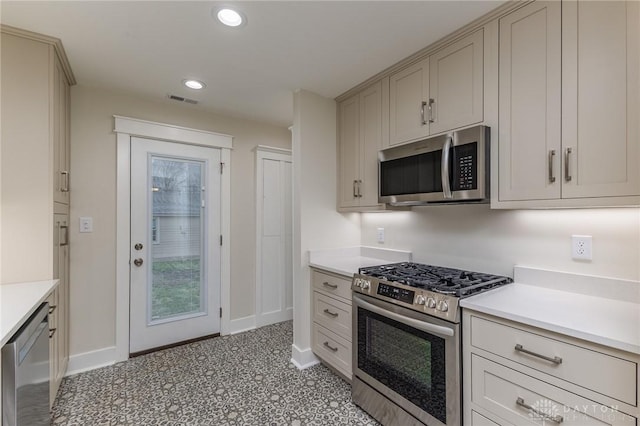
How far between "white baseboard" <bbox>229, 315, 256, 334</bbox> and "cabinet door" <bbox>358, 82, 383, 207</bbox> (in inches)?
75.6

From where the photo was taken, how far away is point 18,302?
146cm

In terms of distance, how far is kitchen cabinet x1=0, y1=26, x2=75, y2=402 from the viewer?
5.89 ft

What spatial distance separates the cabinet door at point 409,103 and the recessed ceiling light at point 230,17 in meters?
1.17

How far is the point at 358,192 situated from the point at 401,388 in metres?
1.48

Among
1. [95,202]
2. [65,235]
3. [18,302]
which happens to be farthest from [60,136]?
[18,302]

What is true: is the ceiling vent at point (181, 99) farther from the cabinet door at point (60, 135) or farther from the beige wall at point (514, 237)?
the beige wall at point (514, 237)

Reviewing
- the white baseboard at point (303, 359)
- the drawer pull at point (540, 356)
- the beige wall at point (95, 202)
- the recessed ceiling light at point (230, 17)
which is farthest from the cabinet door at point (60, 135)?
the drawer pull at point (540, 356)

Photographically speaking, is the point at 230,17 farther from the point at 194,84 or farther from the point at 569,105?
the point at 569,105

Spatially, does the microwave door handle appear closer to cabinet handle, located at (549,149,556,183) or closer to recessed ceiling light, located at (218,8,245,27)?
cabinet handle, located at (549,149,556,183)

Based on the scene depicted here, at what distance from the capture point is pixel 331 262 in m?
2.61

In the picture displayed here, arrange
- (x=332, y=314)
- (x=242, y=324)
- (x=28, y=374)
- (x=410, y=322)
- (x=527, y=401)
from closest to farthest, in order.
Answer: (x=527, y=401), (x=28, y=374), (x=410, y=322), (x=332, y=314), (x=242, y=324)

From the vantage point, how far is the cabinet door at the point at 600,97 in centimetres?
123

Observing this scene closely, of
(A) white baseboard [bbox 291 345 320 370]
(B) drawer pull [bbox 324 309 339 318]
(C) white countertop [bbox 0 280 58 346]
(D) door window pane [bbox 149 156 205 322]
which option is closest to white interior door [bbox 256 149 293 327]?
(D) door window pane [bbox 149 156 205 322]

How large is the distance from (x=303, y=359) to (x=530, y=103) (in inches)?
95.6
